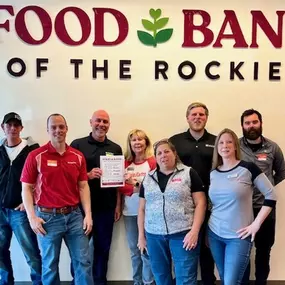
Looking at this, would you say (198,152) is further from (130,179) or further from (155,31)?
(155,31)

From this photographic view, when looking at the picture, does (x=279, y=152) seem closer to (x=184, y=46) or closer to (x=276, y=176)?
(x=276, y=176)

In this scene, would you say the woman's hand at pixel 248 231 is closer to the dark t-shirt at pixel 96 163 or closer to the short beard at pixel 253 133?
the short beard at pixel 253 133

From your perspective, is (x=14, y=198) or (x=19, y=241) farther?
(x=19, y=241)

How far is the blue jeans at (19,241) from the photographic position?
10.9ft

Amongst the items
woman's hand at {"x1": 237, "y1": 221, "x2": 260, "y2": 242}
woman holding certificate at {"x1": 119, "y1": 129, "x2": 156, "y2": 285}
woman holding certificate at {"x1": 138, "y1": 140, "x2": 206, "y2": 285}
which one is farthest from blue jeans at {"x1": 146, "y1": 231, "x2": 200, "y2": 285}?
woman holding certificate at {"x1": 119, "y1": 129, "x2": 156, "y2": 285}

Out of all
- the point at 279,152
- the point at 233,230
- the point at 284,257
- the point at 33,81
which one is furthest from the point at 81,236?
the point at 284,257

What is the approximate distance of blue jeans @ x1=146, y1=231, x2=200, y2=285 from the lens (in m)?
2.76

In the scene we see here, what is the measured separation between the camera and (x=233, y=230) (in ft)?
8.66

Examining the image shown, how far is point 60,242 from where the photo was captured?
9.77 ft

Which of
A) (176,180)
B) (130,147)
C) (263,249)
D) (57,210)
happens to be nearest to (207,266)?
(263,249)

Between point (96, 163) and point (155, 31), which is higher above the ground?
point (155, 31)

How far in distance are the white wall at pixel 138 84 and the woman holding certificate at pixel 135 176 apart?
0.28 meters

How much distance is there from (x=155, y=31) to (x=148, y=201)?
1.67 metres

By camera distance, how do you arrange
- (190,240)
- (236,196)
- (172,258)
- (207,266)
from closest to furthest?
1. (236,196)
2. (190,240)
3. (172,258)
4. (207,266)
